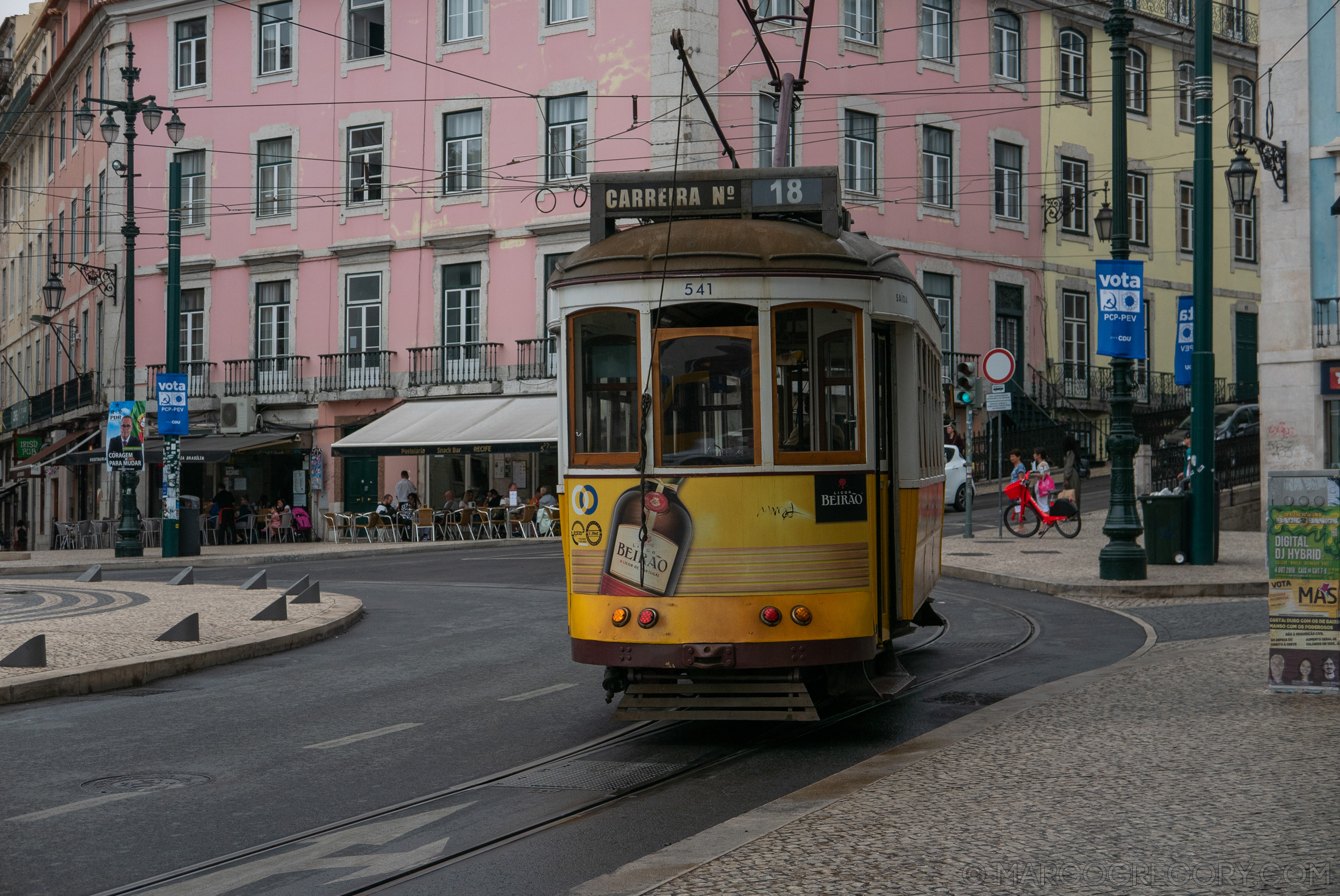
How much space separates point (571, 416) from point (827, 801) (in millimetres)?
2980

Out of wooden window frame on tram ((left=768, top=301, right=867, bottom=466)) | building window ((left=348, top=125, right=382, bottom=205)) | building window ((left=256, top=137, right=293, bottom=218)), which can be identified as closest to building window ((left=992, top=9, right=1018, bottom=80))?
building window ((left=348, top=125, right=382, bottom=205))

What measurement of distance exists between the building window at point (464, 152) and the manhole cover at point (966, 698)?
87.4ft

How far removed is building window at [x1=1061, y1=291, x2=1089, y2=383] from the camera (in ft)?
129

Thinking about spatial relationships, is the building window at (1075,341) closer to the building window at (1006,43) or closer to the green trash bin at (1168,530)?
the building window at (1006,43)

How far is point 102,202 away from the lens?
41.1 metres

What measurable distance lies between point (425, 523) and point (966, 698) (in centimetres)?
2423

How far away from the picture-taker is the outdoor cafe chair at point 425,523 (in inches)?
1277

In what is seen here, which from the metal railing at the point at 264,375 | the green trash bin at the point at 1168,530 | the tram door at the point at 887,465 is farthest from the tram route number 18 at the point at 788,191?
the metal railing at the point at 264,375

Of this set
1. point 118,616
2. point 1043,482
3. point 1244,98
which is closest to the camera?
point 118,616

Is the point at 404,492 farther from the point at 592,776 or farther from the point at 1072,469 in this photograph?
the point at 592,776

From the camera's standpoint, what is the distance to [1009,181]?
38062 mm

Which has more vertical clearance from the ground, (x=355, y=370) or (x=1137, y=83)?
(x=1137, y=83)

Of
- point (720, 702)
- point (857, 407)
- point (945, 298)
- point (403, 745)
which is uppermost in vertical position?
point (945, 298)

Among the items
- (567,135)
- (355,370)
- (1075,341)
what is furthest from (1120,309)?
(1075,341)
